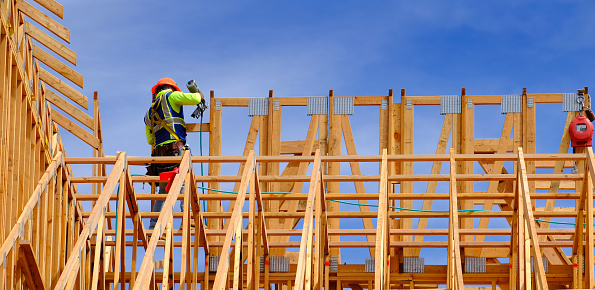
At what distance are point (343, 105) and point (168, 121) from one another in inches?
124

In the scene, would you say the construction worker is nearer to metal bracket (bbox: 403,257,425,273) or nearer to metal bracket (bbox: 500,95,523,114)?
metal bracket (bbox: 403,257,425,273)

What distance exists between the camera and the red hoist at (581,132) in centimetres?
1736

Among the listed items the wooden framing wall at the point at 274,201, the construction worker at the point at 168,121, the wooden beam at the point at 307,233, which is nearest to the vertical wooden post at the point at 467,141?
the wooden framing wall at the point at 274,201

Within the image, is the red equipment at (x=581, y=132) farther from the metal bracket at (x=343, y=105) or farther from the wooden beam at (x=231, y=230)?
the wooden beam at (x=231, y=230)

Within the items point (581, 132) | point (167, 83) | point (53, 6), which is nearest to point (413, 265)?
point (581, 132)

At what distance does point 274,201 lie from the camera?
17562 millimetres

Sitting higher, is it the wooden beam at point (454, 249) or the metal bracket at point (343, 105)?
the metal bracket at point (343, 105)

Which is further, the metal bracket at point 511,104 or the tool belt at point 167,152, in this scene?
the metal bracket at point 511,104

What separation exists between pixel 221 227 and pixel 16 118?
570 cm

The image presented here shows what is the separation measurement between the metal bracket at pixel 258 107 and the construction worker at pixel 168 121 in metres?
1.21

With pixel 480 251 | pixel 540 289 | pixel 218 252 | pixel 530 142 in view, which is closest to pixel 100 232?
pixel 218 252

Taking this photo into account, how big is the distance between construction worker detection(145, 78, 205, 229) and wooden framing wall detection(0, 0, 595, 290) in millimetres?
910

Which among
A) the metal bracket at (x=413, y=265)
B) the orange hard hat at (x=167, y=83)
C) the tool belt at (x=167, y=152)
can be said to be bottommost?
the metal bracket at (x=413, y=265)

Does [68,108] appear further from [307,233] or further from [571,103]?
[571,103]
